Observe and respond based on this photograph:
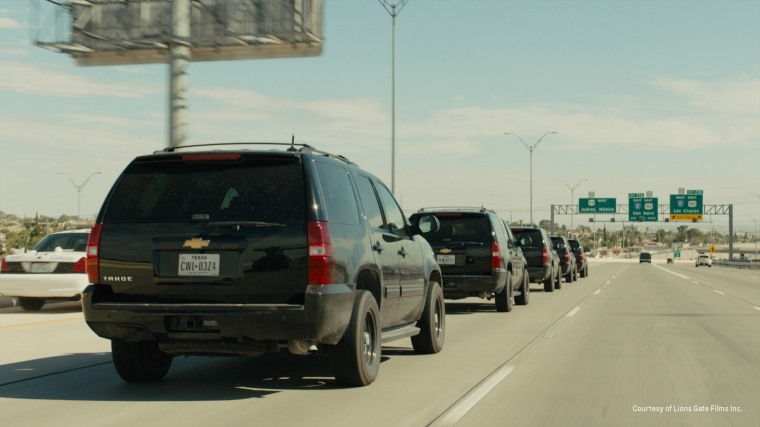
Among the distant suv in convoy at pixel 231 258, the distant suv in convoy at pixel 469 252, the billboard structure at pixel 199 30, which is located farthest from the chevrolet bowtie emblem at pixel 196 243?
the billboard structure at pixel 199 30

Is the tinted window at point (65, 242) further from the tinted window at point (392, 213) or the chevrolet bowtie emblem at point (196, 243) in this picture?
the chevrolet bowtie emblem at point (196, 243)

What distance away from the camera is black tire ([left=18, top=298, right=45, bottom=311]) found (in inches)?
697

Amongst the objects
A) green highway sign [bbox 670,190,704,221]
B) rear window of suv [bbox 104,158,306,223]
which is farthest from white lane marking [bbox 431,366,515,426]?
green highway sign [bbox 670,190,704,221]

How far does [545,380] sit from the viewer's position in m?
8.94

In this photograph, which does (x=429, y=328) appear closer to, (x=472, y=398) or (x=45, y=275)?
(x=472, y=398)

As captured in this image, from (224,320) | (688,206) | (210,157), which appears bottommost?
(224,320)

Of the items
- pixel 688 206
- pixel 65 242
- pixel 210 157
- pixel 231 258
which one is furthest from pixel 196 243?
pixel 688 206

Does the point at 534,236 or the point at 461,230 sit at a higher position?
the point at 461,230

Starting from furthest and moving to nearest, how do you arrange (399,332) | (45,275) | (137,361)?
(45,275) < (399,332) < (137,361)

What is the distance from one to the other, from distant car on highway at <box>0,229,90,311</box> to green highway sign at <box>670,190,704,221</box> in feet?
278

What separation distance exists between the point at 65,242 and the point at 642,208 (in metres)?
84.8

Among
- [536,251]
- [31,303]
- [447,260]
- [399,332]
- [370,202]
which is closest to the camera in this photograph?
[370,202]

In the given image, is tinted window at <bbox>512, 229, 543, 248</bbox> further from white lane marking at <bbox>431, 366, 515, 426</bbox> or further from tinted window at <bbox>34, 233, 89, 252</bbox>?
white lane marking at <bbox>431, 366, 515, 426</bbox>

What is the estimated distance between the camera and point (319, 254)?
24.0 feet
